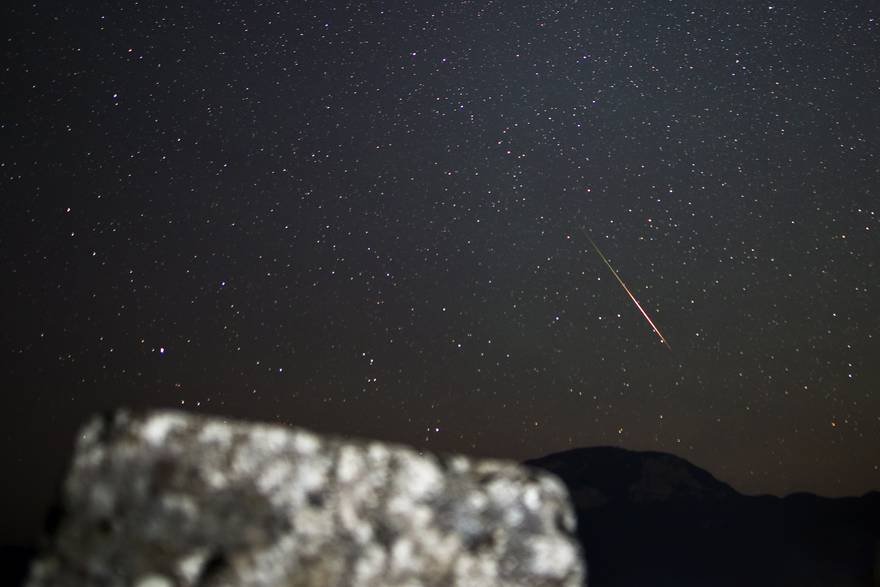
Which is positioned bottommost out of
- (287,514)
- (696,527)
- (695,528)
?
(696,527)

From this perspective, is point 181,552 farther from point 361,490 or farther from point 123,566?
point 361,490

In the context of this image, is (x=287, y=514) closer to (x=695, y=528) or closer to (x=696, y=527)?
(x=695, y=528)

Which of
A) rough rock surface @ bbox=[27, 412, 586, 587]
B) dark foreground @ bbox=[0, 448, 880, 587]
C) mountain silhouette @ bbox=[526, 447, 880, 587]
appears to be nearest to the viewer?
rough rock surface @ bbox=[27, 412, 586, 587]

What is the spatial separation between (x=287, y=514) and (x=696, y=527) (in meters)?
132

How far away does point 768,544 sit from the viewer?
105m

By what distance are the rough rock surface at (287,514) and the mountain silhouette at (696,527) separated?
303ft

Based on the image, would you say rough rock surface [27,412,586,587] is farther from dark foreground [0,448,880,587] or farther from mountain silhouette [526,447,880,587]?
mountain silhouette [526,447,880,587]

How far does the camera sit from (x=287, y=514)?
6.31ft

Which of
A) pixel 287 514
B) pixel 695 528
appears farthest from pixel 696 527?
pixel 287 514

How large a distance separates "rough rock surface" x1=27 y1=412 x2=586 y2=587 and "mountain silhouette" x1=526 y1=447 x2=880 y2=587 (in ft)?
303

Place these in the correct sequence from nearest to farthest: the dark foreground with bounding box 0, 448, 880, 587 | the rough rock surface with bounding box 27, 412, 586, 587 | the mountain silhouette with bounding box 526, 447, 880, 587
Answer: the rough rock surface with bounding box 27, 412, 586, 587 → the dark foreground with bounding box 0, 448, 880, 587 → the mountain silhouette with bounding box 526, 447, 880, 587

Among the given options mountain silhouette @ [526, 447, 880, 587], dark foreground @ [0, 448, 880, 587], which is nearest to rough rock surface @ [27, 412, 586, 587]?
dark foreground @ [0, 448, 880, 587]

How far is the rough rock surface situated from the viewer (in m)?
1.84

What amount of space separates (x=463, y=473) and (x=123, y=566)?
1013mm
